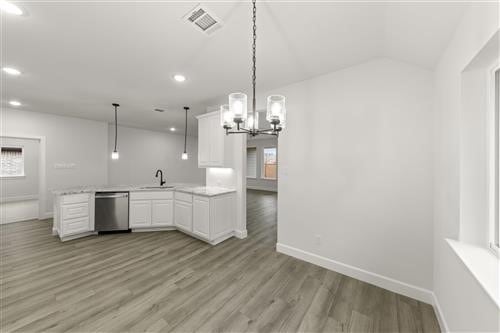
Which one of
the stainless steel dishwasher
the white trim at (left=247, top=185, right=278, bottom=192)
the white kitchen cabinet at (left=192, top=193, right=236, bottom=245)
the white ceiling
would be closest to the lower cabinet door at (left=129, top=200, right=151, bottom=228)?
the stainless steel dishwasher

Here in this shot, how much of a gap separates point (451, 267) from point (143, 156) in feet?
26.7

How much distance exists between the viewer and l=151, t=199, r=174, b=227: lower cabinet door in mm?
3906

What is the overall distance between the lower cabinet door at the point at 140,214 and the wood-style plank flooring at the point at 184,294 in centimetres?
67

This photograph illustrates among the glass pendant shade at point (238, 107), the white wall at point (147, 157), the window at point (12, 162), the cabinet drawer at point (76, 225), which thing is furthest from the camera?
the window at point (12, 162)

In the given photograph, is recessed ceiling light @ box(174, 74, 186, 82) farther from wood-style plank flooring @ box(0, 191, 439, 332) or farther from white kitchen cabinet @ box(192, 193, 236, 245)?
wood-style plank flooring @ box(0, 191, 439, 332)

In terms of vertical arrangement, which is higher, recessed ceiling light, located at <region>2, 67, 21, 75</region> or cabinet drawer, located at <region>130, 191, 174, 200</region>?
recessed ceiling light, located at <region>2, 67, 21, 75</region>

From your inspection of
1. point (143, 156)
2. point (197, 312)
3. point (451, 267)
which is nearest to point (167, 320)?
point (197, 312)

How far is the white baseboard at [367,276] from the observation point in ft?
6.43

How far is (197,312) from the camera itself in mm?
1808

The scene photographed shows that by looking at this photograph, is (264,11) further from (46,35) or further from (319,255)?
(319,255)

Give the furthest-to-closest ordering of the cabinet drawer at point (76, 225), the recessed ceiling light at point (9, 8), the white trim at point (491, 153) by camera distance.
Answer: the cabinet drawer at point (76, 225) → the recessed ceiling light at point (9, 8) → the white trim at point (491, 153)

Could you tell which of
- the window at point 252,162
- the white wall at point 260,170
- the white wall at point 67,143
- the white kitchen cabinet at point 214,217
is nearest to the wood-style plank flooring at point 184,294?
the white kitchen cabinet at point 214,217

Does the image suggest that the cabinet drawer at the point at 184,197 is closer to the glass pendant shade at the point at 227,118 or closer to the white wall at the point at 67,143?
the glass pendant shade at the point at 227,118

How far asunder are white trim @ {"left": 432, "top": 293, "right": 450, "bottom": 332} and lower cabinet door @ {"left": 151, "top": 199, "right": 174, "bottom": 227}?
161 inches
